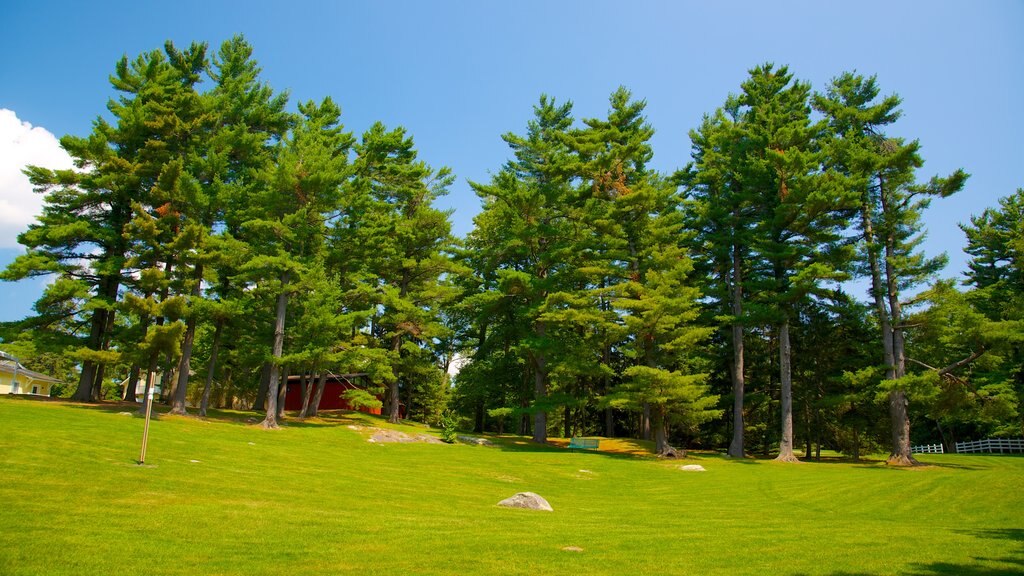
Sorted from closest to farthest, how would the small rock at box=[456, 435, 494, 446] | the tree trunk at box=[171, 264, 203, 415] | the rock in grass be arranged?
the rock in grass
the tree trunk at box=[171, 264, 203, 415]
the small rock at box=[456, 435, 494, 446]

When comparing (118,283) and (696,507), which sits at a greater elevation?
(118,283)

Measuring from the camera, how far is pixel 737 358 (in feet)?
106

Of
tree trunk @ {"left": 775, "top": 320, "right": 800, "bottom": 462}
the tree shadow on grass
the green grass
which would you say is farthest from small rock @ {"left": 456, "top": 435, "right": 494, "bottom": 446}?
the tree shadow on grass

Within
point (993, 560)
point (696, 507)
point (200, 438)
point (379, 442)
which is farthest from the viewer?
point (379, 442)

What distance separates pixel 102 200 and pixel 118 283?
4279 millimetres

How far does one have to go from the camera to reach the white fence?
126 ft

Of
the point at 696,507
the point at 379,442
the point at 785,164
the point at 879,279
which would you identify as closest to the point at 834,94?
the point at 785,164

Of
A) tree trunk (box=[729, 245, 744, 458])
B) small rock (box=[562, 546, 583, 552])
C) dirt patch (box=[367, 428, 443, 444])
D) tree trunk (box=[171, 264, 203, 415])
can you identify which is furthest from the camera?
tree trunk (box=[729, 245, 744, 458])

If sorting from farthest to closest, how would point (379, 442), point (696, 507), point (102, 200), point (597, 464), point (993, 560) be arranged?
point (102, 200), point (379, 442), point (597, 464), point (696, 507), point (993, 560)

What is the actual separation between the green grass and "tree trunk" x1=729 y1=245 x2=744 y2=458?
895 cm

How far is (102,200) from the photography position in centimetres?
2900

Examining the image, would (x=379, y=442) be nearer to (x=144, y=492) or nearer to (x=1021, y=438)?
(x=144, y=492)

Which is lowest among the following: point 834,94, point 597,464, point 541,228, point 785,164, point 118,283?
point 597,464

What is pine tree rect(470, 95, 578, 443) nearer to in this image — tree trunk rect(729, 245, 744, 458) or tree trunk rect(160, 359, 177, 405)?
tree trunk rect(729, 245, 744, 458)
